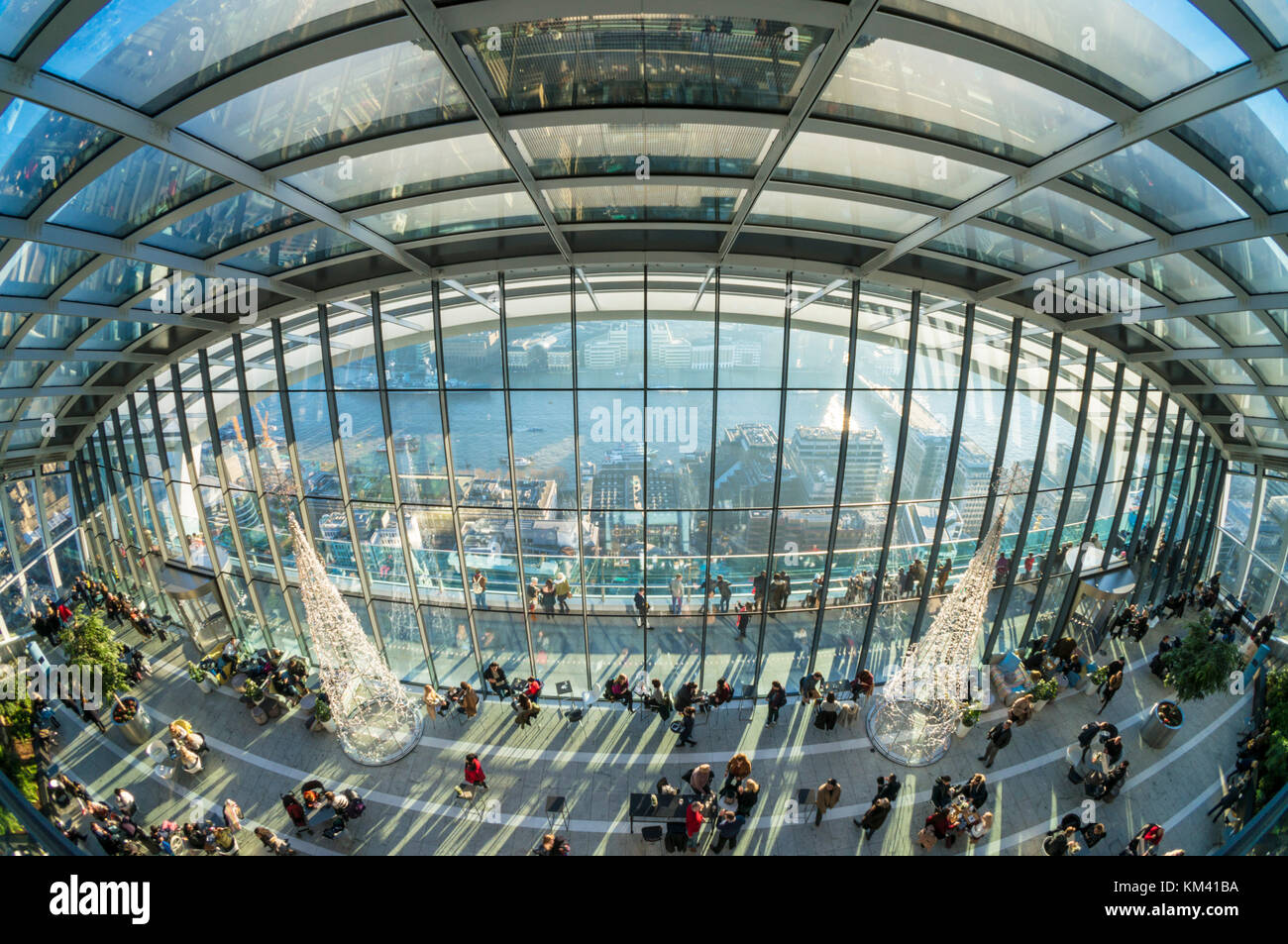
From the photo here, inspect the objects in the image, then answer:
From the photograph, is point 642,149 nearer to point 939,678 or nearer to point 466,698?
point 939,678

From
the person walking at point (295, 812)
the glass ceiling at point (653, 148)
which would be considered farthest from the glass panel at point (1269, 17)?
the person walking at point (295, 812)

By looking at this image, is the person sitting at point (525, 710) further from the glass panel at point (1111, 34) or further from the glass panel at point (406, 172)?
the glass panel at point (1111, 34)

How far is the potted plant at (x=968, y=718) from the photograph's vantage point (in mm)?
12234

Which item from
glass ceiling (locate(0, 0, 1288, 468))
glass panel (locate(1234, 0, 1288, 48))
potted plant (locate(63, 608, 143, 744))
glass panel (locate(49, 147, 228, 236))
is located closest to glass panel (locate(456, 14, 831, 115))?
glass ceiling (locate(0, 0, 1288, 468))

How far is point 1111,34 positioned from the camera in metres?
4.80

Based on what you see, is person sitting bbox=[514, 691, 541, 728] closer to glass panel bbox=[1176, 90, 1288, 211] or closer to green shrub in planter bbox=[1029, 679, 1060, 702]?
green shrub in planter bbox=[1029, 679, 1060, 702]

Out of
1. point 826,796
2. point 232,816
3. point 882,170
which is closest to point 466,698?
point 232,816

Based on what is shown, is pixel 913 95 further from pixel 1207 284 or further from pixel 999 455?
pixel 999 455

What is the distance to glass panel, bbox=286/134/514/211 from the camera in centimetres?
728

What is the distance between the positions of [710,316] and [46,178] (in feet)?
34.8

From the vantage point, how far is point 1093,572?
50.6 ft

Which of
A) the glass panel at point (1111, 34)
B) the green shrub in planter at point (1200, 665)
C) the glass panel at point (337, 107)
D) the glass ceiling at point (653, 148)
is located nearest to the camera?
the glass panel at point (1111, 34)

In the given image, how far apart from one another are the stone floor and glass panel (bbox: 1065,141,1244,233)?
1087 centimetres

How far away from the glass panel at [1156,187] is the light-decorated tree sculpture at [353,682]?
1455 cm
